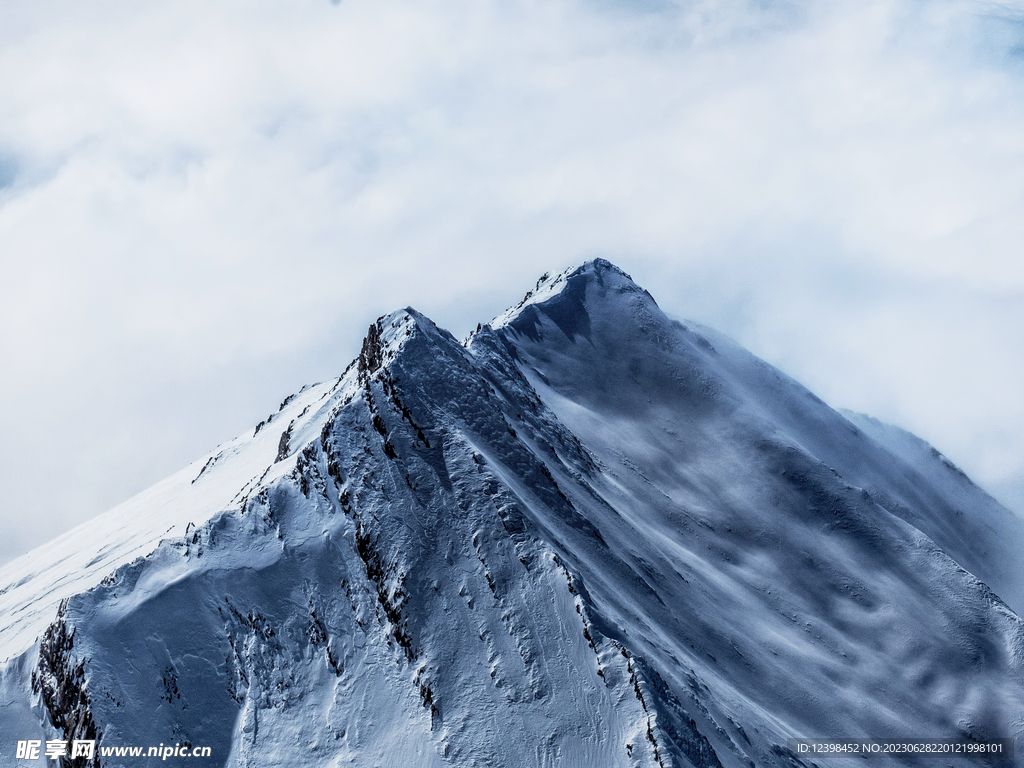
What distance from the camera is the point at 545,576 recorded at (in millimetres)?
57312

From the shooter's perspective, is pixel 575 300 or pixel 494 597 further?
pixel 575 300

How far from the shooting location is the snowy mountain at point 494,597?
172ft

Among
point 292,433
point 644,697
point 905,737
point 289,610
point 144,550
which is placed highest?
point 292,433

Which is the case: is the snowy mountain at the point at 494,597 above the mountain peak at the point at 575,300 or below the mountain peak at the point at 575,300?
below

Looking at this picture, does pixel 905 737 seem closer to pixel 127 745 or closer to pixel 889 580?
pixel 889 580

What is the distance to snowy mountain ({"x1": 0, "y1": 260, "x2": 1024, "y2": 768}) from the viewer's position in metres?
52.4

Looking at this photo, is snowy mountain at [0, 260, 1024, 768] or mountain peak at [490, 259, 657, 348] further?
mountain peak at [490, 259, 657, 348]

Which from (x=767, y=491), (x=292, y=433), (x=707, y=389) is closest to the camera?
(x=292, y=433)

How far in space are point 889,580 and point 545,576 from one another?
54.1 metres

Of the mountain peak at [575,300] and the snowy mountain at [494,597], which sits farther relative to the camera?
the mountain peak at [575,300]

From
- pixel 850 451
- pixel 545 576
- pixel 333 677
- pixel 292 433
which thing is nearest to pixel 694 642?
pixel 545 576

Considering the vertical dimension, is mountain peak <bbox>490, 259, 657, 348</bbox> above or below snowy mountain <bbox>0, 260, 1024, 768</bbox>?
above

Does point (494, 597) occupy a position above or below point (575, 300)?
below

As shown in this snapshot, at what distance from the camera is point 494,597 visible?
5703 centimetres
